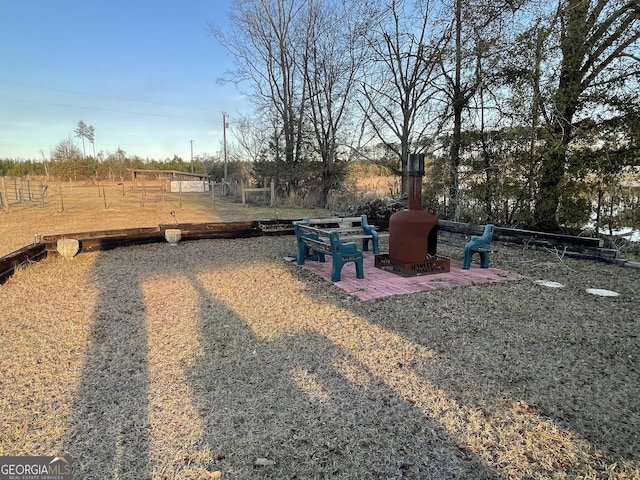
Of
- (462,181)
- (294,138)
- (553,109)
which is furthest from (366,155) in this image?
(553,109)

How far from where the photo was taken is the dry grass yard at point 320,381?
1726mm

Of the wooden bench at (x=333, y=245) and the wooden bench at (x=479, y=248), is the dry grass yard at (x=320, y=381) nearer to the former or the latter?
the wooden bench at (x=333, y=245)

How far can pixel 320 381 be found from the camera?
238cm

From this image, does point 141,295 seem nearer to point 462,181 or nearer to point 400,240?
point 400,240

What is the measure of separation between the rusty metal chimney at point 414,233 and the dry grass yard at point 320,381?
67 centimetres

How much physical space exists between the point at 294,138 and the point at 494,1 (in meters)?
11.1

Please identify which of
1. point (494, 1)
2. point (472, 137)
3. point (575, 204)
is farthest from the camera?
point (472, 137)

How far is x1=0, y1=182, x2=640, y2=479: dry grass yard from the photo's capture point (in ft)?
5.66

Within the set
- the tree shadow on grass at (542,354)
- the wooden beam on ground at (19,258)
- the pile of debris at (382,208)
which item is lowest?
the tree shadow on grass at (542,354)

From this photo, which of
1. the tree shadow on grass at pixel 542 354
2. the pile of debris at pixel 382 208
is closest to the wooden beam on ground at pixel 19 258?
→ the tree shadow on grass at pixel 542 354

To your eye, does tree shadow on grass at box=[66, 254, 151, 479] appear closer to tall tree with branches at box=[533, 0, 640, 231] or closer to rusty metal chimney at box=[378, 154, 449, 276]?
rusty metal chimney at box=[378, 154, 449, 276]

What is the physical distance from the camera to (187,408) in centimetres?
208

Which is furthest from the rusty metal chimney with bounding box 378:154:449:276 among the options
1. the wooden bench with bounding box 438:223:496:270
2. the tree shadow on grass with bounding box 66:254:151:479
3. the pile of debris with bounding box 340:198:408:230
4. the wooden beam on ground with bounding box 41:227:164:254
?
the pile of debris with bounding box 340:198:408:230

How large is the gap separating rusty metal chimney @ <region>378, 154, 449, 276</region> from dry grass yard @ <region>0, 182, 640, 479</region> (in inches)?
26.4
